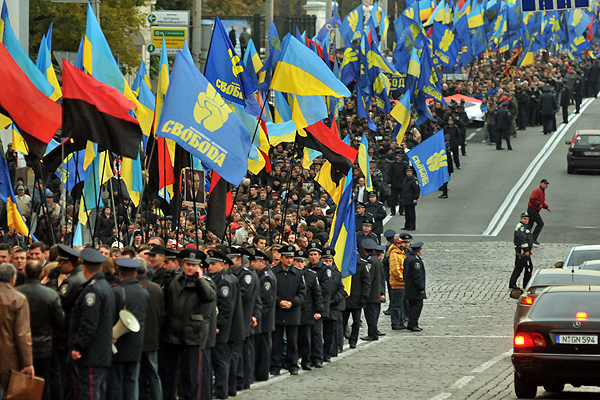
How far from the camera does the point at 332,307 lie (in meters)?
16.9

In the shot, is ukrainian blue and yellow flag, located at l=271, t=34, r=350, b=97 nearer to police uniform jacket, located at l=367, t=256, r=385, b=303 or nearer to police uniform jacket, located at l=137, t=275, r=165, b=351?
police uniform jacket, located at l=367, t=256, r=385, b=303

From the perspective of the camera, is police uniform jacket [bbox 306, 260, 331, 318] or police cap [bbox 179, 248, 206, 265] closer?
police cap [bbox 179, 248, 206, 265]

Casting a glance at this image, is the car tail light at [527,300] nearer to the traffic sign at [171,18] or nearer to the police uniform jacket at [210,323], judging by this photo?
the police uniform jacket at [210,323]

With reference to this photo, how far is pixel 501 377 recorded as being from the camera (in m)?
15.0

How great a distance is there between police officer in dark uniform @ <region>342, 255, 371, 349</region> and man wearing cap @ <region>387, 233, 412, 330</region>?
172 cm

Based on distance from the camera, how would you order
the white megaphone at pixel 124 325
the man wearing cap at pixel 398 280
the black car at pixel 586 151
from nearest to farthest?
the white megaphone at pixel 124 325 < the man wearing cap at pixel 398 280 < the black car at pixel 586 151

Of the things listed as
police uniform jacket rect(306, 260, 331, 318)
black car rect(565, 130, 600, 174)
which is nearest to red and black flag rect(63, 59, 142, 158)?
police uniform jacket rect(306, 260, 331, 318)

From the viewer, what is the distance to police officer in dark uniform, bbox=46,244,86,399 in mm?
11312

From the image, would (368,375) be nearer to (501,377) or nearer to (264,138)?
(501,377)


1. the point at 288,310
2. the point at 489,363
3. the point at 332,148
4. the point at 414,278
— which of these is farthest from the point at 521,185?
the point at 288,310

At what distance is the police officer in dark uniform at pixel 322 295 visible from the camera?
→ 53.7 ft

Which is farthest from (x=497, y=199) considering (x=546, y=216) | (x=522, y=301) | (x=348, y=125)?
(x=522, y=301)

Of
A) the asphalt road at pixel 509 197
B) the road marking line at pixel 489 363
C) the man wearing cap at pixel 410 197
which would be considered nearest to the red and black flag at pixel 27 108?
the road marking line at pixel 489 363

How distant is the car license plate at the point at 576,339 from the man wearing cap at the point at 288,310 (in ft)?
13.5
